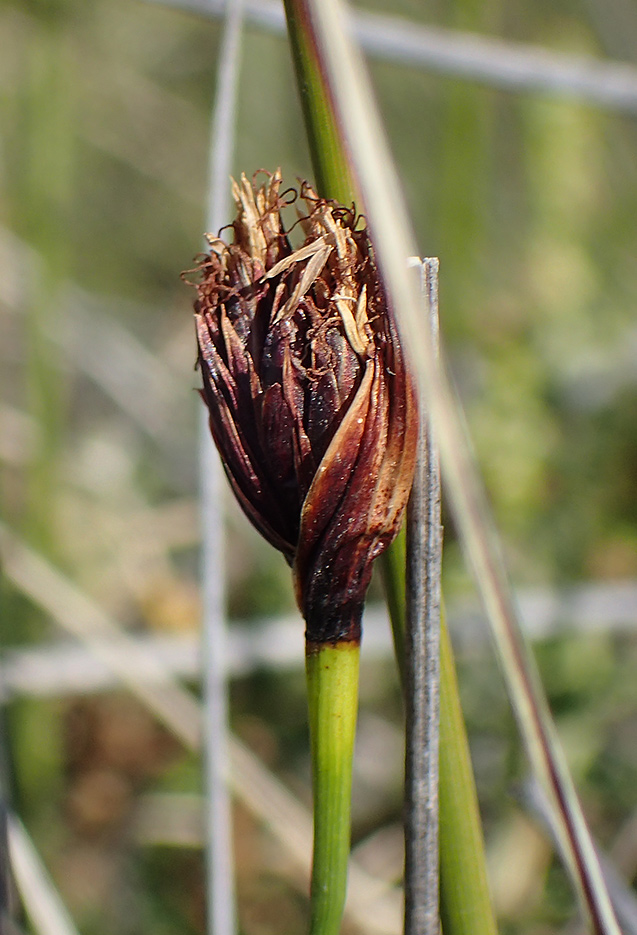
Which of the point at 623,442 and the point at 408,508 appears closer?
the point at 408,508

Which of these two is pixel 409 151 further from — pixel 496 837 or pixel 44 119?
pixel 496 837

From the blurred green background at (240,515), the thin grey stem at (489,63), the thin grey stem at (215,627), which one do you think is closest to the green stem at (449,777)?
the thin grey stem at (215,627)

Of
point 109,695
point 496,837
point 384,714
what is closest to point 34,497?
point 109,695

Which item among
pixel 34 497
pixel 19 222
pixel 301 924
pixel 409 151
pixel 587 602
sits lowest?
pixel 301 924

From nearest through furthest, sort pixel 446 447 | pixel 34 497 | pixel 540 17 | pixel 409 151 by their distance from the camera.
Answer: pixel 446 447, pixel 34 497, pixel 540 17, pixel 409 151

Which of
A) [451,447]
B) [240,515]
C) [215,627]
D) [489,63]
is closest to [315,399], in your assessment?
[451,447]
